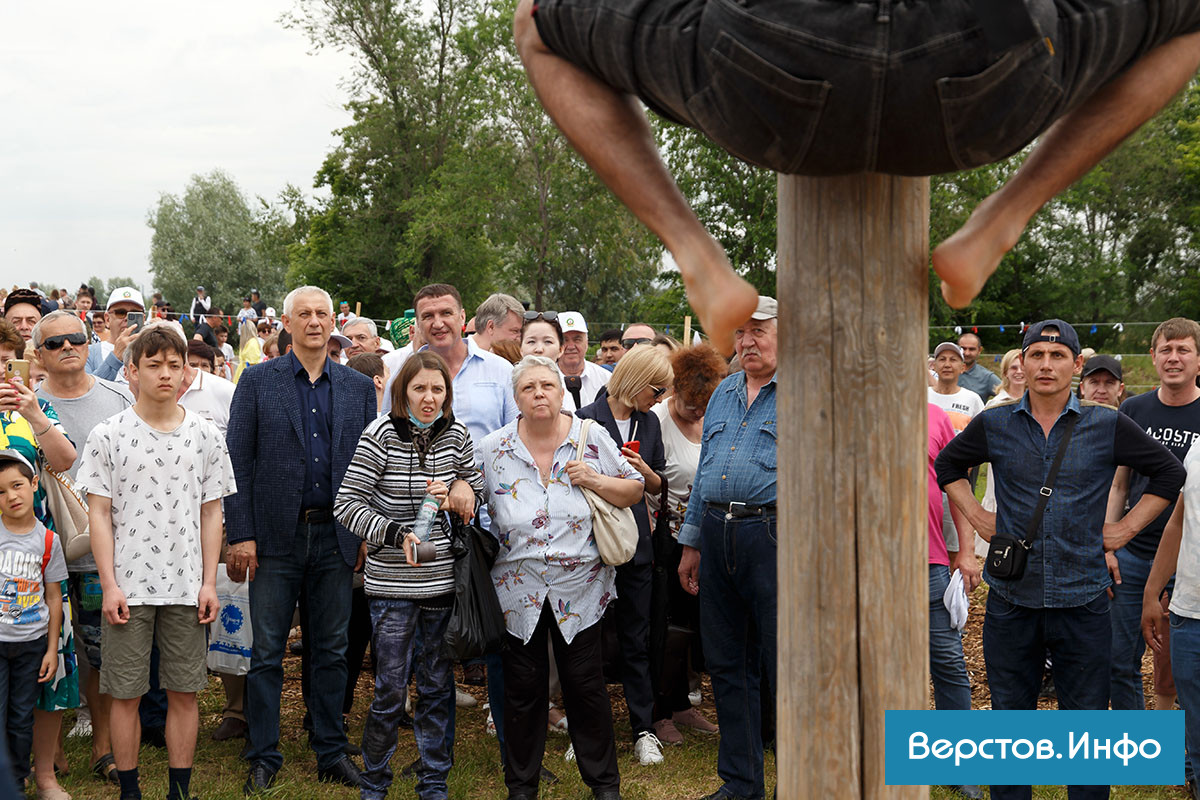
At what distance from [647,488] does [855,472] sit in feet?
12.9

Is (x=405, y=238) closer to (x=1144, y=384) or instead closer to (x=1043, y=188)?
(x=1144, y=384)

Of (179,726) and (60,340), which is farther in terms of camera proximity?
(60,340)

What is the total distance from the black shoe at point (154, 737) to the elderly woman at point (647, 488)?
240 cm

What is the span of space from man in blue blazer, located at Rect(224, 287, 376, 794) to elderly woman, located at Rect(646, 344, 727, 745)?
165cm

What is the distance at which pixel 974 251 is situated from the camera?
1.37 metres

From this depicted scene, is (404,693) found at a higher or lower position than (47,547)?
lower

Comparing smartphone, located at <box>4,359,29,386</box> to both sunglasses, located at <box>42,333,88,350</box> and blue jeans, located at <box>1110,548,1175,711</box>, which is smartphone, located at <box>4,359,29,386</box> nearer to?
sunglasses, located at <box>42,333,88,350</box>

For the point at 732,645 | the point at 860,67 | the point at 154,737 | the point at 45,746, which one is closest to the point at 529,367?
the point at 732,645

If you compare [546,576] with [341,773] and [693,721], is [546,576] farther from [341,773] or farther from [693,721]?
[693,721]

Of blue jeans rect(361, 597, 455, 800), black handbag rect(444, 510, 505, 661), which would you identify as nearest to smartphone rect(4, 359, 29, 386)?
blue jeans rect(361, 597, 455, 800)

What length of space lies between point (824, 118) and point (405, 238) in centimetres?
3572

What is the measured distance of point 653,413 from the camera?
18.3 feet

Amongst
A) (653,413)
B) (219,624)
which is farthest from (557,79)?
(219,624)

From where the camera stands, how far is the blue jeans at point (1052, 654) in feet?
12.6
